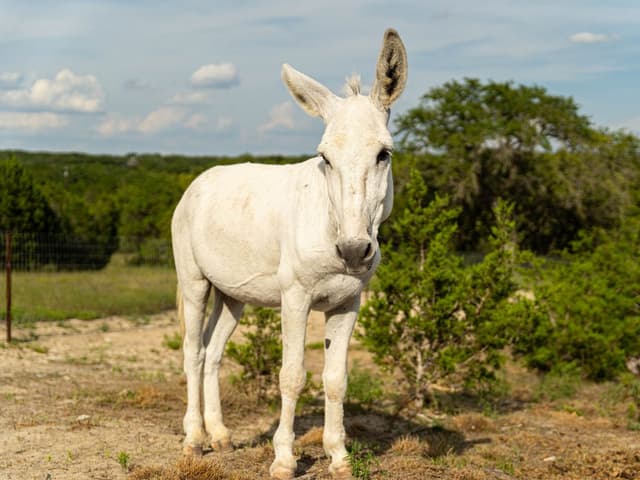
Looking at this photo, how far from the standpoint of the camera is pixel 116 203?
127 ft

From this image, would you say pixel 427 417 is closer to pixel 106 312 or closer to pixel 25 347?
pixel 25 347

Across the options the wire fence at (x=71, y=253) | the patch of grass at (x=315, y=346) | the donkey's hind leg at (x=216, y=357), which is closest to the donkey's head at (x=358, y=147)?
the donkey's hind leg at (x=216, y=357)

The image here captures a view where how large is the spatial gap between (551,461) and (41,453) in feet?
14.7

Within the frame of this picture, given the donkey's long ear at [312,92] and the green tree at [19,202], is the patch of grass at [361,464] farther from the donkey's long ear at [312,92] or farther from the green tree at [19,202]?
the green tree at [19,202]

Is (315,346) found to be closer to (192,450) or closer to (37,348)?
(37,348)

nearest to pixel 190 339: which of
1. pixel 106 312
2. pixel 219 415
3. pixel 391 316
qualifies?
pixel 219 415

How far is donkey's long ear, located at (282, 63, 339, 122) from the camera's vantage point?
457 centimetres

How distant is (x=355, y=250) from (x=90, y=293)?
15969 millimetres

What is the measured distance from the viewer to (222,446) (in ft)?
19.4

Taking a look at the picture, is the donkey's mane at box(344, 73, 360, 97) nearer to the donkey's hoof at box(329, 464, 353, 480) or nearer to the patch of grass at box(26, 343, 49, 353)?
the donkey's hoof at box(329, 464, 353, 480)

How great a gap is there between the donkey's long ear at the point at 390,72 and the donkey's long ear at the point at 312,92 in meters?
0.29

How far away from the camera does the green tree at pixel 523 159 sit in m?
27.0

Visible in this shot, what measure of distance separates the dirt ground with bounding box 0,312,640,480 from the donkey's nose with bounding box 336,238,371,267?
179 centimetres

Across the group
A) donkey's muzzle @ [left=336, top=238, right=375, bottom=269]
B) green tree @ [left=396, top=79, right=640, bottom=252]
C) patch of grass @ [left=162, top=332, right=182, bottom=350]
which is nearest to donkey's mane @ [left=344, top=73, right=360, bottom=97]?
donkey's muzzle @ [left=336, top=238, right=375, bottom=269]
